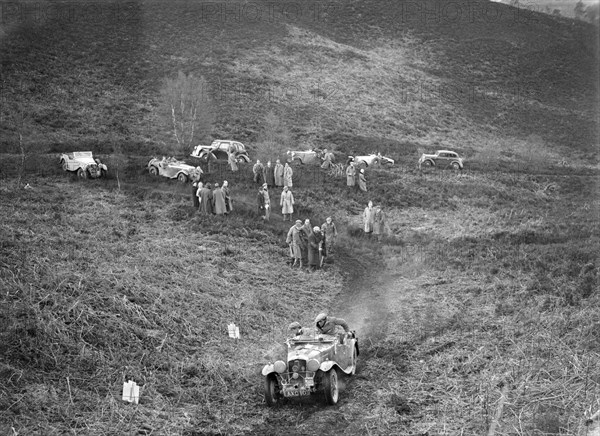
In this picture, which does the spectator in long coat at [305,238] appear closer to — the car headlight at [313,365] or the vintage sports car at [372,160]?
the car headlight at [313,365]

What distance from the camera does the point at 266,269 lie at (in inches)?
667

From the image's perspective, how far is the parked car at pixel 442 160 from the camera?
33.8 metres

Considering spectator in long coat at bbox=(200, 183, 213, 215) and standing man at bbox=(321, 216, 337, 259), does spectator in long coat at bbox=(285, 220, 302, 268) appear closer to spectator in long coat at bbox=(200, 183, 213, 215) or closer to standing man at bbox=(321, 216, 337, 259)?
standing man at bbox=(321, 216, 337, 259)

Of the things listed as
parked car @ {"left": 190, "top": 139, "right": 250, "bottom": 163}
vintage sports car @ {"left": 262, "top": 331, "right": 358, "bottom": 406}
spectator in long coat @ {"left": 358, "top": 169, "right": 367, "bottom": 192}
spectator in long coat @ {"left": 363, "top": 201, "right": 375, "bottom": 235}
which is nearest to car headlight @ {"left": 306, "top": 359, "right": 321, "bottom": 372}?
vintage sports car @ {"left": 262, "top": 331, "right": 358, "bottom": 406}

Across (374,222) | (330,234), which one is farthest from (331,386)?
(374,222)

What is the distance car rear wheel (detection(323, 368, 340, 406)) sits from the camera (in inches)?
382

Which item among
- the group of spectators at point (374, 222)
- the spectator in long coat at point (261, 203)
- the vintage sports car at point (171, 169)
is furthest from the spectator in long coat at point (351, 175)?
the spectator in long coat at point (261, 203)

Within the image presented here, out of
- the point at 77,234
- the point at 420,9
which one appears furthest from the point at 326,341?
the point at 420,9

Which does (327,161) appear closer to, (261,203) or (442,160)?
(442,160)

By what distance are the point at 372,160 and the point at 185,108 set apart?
1032cm

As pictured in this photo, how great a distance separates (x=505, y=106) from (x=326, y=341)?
152 feet

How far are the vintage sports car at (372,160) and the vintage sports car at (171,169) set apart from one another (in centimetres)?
976

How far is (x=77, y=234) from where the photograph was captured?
16.4 metres

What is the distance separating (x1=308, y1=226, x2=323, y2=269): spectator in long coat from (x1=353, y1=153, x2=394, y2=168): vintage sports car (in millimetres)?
14827
